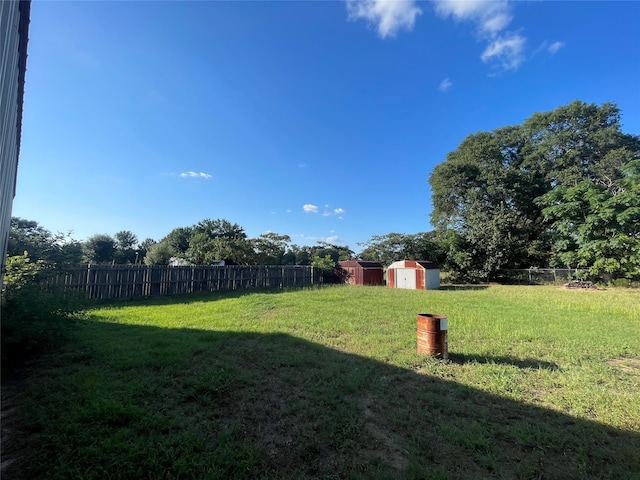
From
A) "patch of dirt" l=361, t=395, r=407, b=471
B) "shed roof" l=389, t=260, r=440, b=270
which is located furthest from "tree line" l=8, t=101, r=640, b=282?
"patch of dirt" l=361, t=395, r=407, b=471

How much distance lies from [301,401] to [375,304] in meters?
7.24

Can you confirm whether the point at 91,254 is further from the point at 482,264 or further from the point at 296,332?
the point at 482,264

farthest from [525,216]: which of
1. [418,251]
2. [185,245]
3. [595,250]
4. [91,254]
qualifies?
[91,254]

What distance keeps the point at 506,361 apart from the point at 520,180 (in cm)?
2580

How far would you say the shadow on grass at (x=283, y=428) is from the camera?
2.04 metres

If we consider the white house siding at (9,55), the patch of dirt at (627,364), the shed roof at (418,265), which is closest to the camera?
the white house siding at (9,55)

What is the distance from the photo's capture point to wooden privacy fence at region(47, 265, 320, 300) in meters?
9.41

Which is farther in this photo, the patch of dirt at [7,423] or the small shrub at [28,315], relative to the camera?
the small shrub at [28,315]

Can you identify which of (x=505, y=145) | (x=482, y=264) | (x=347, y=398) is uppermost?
(x=505, y=145)

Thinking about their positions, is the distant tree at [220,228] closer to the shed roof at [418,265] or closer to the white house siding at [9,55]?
the shed roof at [418,265]

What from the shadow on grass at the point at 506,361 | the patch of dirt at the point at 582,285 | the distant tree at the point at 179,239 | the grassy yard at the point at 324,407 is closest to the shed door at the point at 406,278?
the patch of dirt at the point at 582,285

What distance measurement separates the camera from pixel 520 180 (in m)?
24.5

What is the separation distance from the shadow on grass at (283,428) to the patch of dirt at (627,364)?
2.27 m

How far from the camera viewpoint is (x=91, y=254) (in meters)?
33.2
